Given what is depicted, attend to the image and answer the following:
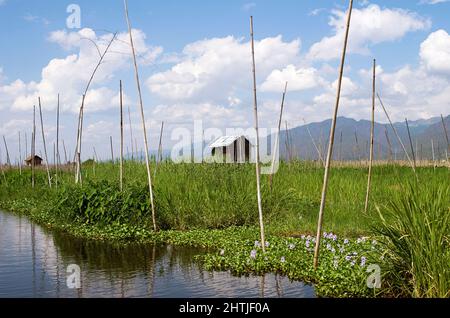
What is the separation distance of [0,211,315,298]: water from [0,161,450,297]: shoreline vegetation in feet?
1.29

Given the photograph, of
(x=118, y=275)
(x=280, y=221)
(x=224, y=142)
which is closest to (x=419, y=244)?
(x=118, y=275)

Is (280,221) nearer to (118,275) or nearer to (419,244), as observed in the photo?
(118,275)

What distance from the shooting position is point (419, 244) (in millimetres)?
5836

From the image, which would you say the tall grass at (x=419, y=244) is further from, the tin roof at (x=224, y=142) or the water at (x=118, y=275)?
the tin roof at (x=224, y=142)

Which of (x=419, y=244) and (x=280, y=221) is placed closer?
(x=419, y=244)

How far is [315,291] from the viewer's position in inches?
263

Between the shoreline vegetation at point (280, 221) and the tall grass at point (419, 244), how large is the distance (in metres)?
0.01

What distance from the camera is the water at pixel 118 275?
6.84 m

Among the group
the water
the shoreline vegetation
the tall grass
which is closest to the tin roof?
the shoreline vegetation

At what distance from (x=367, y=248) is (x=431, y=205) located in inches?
87.8

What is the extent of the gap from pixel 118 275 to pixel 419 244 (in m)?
4.35
